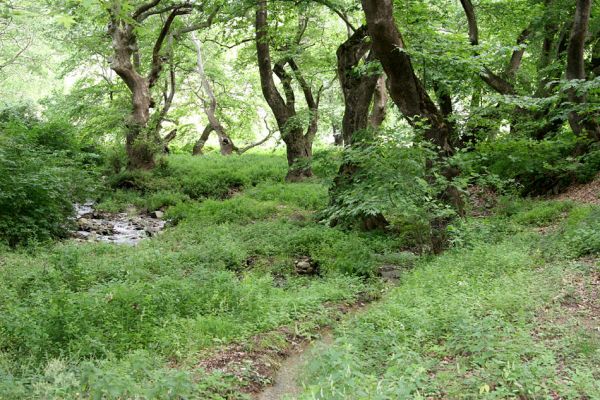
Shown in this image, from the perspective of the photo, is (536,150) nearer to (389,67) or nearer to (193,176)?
(389,67)

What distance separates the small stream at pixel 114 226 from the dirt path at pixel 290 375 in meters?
7.01

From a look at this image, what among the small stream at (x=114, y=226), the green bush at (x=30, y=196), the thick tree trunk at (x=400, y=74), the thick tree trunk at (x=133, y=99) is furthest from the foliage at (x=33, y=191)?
the thick tree trunk at (x=400, y=74)

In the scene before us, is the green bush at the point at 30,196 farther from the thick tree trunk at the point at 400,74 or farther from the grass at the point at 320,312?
the thick tree trunk at the point at 400,74

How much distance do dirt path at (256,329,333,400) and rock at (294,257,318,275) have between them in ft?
10.0

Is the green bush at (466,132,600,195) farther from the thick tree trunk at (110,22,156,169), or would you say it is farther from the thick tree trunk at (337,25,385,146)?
the thick tree trunk at (110,22,156,169)

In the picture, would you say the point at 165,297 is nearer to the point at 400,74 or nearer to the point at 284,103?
the point at 400,74

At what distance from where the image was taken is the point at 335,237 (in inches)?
438

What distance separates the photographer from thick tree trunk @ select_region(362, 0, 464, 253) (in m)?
9.10

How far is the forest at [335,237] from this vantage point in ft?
15.5

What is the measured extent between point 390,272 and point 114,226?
7900 millimetres

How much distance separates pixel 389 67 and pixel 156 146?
11.4m

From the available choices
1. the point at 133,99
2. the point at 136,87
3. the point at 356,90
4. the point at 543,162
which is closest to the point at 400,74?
the point at 356,90

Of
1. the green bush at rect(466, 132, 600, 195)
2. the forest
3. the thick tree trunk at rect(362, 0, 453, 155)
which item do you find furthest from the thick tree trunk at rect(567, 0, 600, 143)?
the thick tree trunk at rect(362, 0, 453, 155)

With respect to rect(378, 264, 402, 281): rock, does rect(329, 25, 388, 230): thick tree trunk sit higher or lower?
higher
